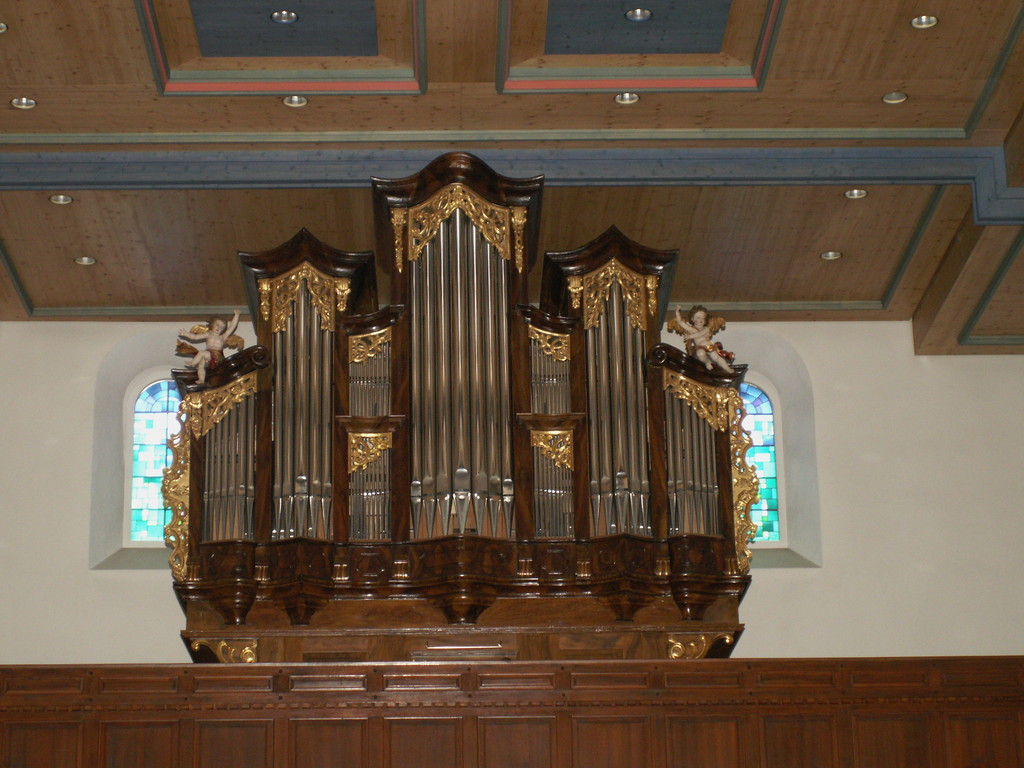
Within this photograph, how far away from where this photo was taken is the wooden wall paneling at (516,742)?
10984 mm

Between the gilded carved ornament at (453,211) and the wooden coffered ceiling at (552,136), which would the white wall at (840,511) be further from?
the gilded carved ornament at (453,211)

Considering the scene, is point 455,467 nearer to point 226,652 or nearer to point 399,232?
point 399,232

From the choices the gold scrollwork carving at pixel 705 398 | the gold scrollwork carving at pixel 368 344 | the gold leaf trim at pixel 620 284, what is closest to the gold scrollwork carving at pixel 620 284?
the gold leaf trim at pixel 620 284

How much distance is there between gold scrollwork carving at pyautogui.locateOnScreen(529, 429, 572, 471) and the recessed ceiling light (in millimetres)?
2871

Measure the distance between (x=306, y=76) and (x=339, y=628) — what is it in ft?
12.6

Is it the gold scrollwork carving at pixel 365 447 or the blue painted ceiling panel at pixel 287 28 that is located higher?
the blue painted ceiling panel at pixel 287 28

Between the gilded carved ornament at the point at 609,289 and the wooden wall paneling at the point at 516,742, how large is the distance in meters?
3.08

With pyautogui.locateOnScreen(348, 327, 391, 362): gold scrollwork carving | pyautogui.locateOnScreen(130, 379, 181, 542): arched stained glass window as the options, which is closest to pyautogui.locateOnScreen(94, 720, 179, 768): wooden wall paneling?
pyautogui.locateOnScreen(348, 327, 391, 362): gold scrollwork carving

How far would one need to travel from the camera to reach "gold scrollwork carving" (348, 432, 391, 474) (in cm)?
1181

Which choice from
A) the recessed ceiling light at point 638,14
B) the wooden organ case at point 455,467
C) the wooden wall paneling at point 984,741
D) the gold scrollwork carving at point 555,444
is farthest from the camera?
the gold scrollwork carving at point 555,444

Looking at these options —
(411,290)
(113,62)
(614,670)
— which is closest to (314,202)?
(411,290)

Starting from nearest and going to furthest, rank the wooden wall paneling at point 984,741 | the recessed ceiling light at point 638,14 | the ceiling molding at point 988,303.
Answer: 1. the wooden wall paneling at point 984,741
2. the recessed ceiling light at point 638,14
3. the ceiling molding at point 988,303

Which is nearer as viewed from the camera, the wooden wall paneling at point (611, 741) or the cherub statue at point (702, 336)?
the wooden wall paneling at point (611, 741)

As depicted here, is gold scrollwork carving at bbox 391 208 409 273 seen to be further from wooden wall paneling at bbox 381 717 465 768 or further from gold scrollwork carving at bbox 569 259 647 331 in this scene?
wooden wall paneling at bbox 381 717 465 768
